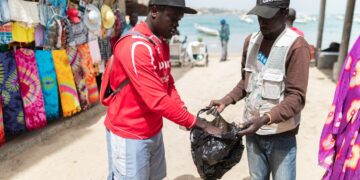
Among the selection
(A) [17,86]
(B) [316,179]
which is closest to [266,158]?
(B) [316,179]

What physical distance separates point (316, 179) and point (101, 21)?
4674mm

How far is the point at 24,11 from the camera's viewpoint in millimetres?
4262

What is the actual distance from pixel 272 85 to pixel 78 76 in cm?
427

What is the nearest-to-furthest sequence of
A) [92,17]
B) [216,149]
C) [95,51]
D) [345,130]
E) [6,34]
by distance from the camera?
[345,130]
[216,149]
[6,34]
[92,17]
[95,51]

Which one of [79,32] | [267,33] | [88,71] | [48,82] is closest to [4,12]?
[48,82]

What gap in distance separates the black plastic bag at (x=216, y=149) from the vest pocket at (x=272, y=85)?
306 millimetres

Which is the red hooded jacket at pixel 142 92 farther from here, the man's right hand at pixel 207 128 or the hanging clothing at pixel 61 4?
the hanging clothing at pixel 61 4

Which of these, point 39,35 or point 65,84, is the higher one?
point 39,35

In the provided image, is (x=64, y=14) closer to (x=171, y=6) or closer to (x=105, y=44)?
(x=105, y=44)

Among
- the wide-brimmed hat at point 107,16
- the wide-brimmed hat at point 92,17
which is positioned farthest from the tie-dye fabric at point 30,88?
the wide-brimmed hat at point 107,16

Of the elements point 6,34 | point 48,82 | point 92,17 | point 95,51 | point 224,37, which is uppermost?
point 92,17

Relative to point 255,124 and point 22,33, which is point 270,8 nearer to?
point 255,124

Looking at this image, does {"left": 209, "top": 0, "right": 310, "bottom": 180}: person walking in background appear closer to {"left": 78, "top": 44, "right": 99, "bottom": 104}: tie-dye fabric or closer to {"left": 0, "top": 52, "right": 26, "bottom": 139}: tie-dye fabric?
{"left": 0, "top": 52, "right": 26, "bottom": 139}: tie-dye fabric

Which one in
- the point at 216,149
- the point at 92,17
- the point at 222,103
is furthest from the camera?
the point at 92,17
